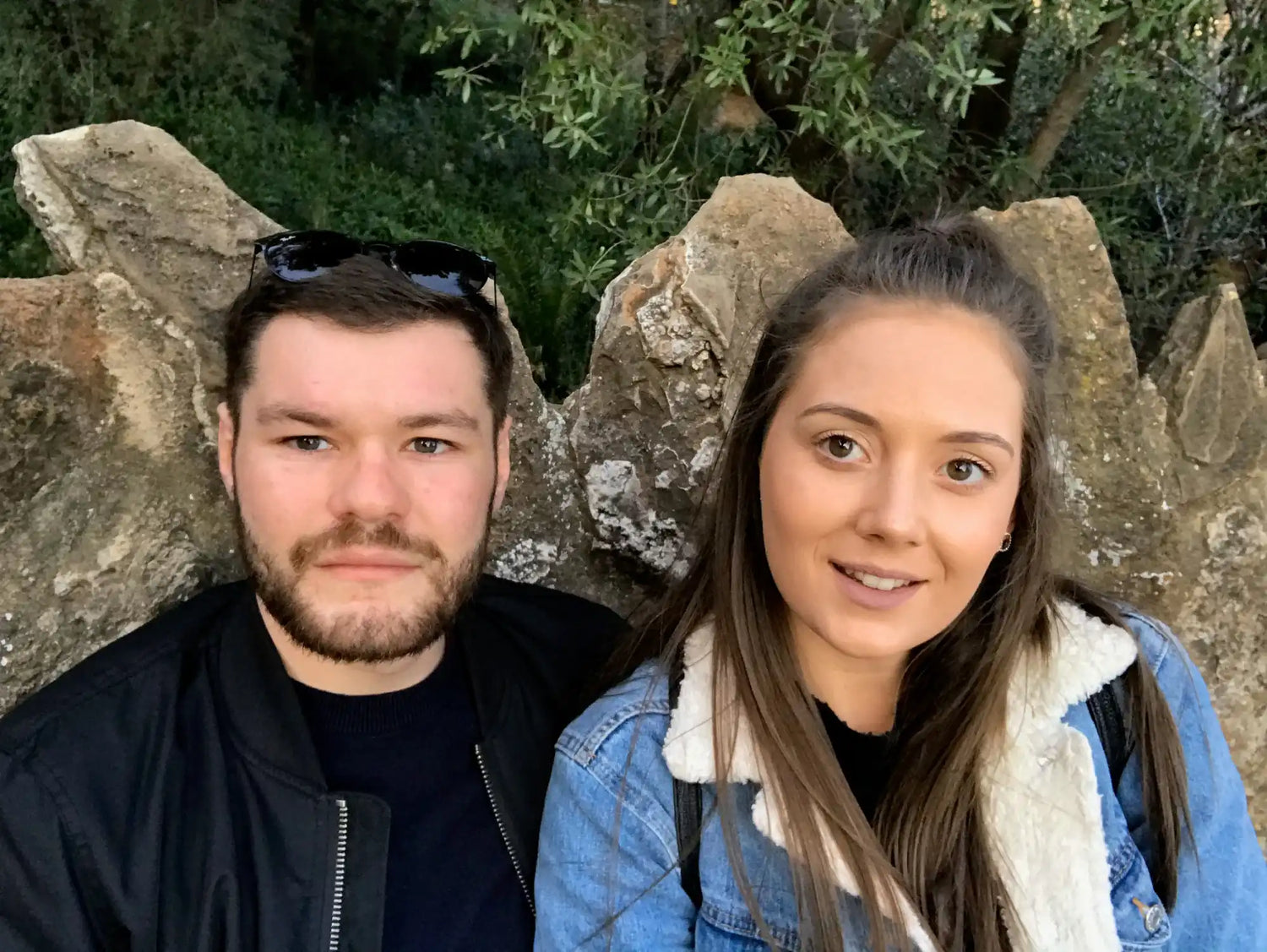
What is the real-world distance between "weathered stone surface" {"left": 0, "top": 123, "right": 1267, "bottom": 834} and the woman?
0.60 metres

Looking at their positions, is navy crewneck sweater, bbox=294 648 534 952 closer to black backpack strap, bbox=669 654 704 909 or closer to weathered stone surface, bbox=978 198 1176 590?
black backpack strap, bbox=669 654 704 909

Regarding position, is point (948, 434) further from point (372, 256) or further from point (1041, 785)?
point (372, 256)

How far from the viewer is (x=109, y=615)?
2090mm

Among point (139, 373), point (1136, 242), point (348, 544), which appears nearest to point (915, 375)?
point (348, 544)

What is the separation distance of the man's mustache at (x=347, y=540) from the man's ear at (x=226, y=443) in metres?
0.25

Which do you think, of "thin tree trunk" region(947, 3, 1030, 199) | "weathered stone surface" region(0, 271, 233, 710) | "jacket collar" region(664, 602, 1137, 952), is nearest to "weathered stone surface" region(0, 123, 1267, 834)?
"weathered stone surface" region(0, 271, 233, 710)

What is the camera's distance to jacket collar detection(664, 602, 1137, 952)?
160cm

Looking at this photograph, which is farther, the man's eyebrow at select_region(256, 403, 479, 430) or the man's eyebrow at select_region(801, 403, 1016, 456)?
the man's eyebrow at select_region(256, 403, 479, 430)

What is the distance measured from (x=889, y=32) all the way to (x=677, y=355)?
65.6 inches

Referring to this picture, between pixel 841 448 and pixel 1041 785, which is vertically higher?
pixel 841 448

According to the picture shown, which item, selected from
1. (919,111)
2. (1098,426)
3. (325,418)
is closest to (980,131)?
(919,111)

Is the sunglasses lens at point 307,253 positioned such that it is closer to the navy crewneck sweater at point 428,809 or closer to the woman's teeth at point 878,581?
the navy crewneck sweater at point 428,809

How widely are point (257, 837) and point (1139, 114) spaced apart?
170 inches

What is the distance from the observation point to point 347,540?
1765 mm
